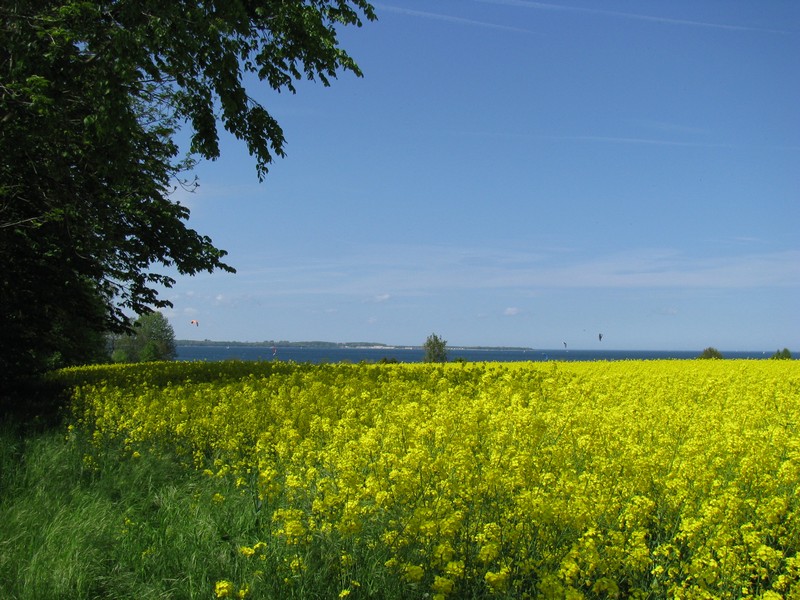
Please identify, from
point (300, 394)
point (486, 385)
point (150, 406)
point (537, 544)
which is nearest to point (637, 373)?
point (486, 385)

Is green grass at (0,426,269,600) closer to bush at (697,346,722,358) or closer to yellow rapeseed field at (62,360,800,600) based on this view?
yellow rapeseed field at (62,360,800,600)

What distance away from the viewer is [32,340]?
44.9 feet

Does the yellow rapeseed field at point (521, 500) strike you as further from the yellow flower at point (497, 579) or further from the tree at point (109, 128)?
the tree at point (109, 128)

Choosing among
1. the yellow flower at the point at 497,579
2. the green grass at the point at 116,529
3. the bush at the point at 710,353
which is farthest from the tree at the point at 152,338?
the yellow flower at the point at 497,579

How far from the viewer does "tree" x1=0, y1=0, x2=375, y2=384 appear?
332 inches

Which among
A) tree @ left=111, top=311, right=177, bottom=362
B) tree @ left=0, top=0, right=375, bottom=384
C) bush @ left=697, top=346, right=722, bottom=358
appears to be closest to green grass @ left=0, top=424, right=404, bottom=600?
tree @ left=0, top=0, right=375, bottom=384

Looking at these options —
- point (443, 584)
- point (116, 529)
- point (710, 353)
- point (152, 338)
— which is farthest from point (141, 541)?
point (152, 338)

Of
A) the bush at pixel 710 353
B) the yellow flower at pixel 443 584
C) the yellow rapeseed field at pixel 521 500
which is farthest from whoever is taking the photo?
the bush at pixel 710 353

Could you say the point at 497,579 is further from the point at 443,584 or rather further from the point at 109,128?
the point at 109,128

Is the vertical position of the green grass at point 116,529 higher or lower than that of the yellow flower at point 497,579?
lower

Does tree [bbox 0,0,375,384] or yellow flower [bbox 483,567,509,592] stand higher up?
tree [bbox 0,0,375,384]

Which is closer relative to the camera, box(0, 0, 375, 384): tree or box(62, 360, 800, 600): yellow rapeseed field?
box(62, 360, 800, 600): yellow rapeseed field

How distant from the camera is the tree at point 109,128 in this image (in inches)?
332

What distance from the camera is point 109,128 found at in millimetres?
8398
